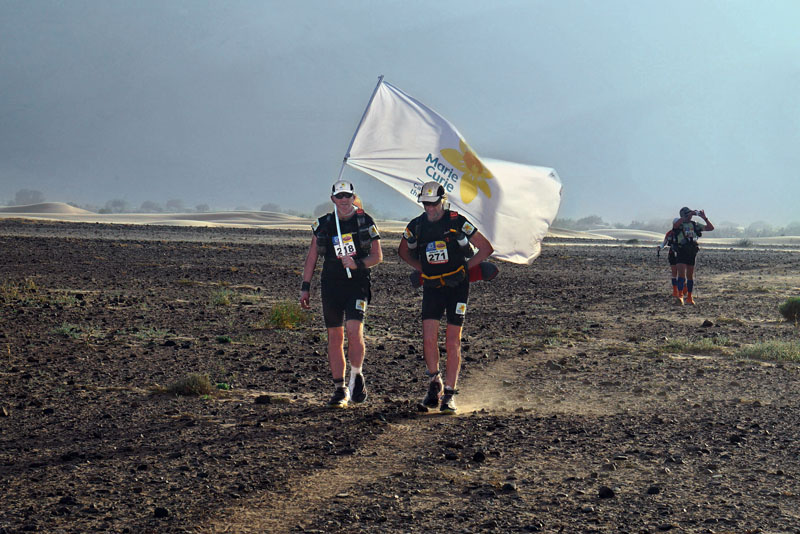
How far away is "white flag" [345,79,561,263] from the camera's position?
9.52 meters

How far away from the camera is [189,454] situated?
6613 mm

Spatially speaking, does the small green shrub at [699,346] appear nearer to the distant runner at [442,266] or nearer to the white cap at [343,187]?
the distant runner at [442,266]

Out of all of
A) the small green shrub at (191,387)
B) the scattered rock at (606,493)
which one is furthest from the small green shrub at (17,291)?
the scattered rock at (606,493)

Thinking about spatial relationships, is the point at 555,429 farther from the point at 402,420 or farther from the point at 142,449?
the point at 142,449

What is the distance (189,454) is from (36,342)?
6.17 m

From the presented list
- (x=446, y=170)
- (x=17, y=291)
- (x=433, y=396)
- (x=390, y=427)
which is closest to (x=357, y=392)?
(x=433, y=396)

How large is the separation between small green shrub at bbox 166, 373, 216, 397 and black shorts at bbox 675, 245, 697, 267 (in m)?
12.0

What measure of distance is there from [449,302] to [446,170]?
1.99 meters

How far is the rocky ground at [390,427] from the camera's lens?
5395 mm

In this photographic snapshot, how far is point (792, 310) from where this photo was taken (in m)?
16.1

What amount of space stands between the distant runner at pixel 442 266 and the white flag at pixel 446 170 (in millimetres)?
1119

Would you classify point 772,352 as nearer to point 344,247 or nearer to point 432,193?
point 432,193

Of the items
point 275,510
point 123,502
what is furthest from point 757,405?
point 123,502

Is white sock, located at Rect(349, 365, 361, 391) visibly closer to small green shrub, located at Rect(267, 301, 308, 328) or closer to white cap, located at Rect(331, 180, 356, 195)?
white cap, located at Rect(331, 180, 356, 195)
